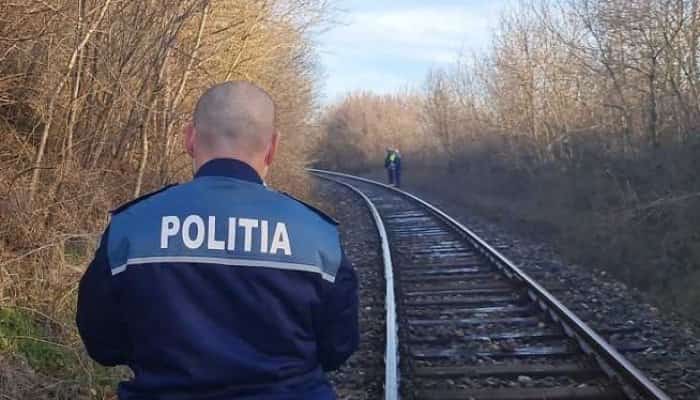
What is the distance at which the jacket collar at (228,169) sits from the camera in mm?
2758

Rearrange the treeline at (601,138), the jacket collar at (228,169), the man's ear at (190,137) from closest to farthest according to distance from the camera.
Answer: the jacket collar at (228,169)
the man's ear at (190,137)
the treeline at (601,138)

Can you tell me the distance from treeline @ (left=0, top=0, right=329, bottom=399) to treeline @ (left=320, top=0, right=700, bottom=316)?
24.2 ft

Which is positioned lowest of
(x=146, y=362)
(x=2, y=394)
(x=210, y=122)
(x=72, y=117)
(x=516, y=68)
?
(x=2, y=394)

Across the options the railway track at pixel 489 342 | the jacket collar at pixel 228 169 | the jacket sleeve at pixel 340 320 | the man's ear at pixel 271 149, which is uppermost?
the man's ear at pixel 271 149

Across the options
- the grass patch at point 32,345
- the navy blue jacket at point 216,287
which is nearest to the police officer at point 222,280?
the navy blue jacket at point 216,287

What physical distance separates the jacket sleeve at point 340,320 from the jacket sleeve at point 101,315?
626mm

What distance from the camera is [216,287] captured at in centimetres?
262

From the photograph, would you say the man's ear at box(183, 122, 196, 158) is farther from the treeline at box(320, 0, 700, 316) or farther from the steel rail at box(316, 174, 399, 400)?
the treeline at box(320, 0, 700, 316)

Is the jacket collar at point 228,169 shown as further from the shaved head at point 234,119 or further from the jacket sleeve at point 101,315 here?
the jacket sleeve at point 101,315

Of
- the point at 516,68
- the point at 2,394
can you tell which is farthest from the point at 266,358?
the point at 516,68

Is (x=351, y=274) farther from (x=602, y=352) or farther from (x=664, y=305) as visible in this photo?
(x=664, y=305)

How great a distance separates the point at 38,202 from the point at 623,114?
1869 cm

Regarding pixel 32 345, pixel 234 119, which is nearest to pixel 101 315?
pixel 234 119

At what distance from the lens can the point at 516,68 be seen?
112 feet
